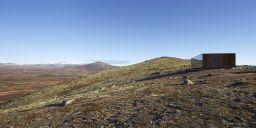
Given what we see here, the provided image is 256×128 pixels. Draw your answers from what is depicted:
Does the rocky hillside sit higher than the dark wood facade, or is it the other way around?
the dark wood facade

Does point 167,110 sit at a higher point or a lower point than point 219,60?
lower

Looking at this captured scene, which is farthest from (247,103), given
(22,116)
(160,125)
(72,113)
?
(22,116)

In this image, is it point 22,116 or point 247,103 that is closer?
point 247,103

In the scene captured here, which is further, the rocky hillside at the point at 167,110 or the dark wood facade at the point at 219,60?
the dark wood facade at the point at 219,60

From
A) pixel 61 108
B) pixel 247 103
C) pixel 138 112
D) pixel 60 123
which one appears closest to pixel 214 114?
pixel 247 103

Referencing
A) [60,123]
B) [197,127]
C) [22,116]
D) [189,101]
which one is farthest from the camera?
[22,116]

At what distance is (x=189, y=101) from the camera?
680 inches

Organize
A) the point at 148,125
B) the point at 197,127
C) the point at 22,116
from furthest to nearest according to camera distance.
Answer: the point at 22,116 → the point at 148,125 → the point at 197,127

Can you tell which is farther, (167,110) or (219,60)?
(219,60)

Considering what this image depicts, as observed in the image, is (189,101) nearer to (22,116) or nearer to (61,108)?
(61,108)

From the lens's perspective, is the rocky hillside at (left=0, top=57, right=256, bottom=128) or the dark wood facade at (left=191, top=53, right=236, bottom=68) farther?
the dark wood facade at (left=191, top=53, right=236, bottom=68)

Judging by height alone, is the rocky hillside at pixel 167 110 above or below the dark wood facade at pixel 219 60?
below

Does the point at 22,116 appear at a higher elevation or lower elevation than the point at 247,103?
lower

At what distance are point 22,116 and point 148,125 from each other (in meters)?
9.80
